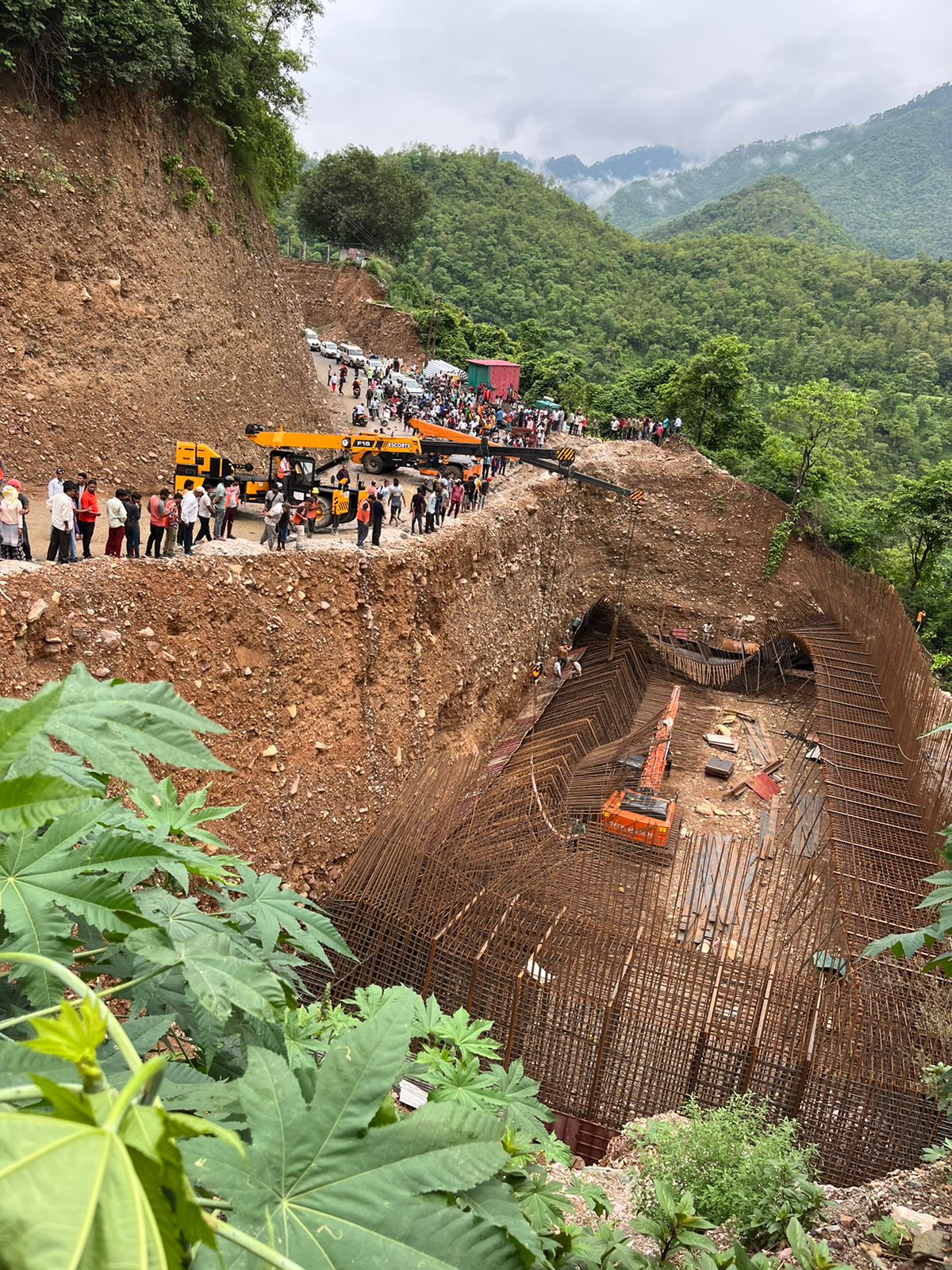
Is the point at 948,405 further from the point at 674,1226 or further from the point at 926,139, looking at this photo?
the point at 926,139

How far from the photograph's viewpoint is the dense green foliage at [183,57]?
12.1 meters

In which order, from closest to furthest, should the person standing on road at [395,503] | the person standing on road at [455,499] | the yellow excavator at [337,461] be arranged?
the yellow excavator at [337,461] < the person standing on road at [395,503] < the person standing on road at [455,499]

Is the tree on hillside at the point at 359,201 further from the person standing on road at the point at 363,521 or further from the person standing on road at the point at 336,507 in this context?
the person standing on road at the point at 363,521

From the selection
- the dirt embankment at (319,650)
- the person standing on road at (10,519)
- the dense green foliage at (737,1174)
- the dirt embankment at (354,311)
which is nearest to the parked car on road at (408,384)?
the dirt embankment at (354,311)

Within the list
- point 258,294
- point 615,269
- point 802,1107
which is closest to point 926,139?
point 615,269

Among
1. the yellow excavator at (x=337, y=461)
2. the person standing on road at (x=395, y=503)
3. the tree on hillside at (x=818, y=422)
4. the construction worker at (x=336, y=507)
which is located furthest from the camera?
the tree on hillside at (x=818, y=422)

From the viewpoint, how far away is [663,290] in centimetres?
5144

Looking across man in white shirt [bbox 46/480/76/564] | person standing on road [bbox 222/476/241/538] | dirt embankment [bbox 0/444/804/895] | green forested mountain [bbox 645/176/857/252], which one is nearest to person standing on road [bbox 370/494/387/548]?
dirt embankment [bbox 0/444/804/895]

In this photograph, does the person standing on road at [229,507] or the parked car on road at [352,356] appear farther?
the parked car on road at [352,356]

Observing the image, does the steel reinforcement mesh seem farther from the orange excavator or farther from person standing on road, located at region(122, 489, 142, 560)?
person standing on road, located at region(122, 489, 142, 560)

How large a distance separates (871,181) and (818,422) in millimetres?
143648

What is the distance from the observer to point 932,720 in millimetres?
12359

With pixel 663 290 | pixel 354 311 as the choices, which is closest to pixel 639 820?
pixel 354 311

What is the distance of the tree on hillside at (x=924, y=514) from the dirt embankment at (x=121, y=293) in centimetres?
1627
